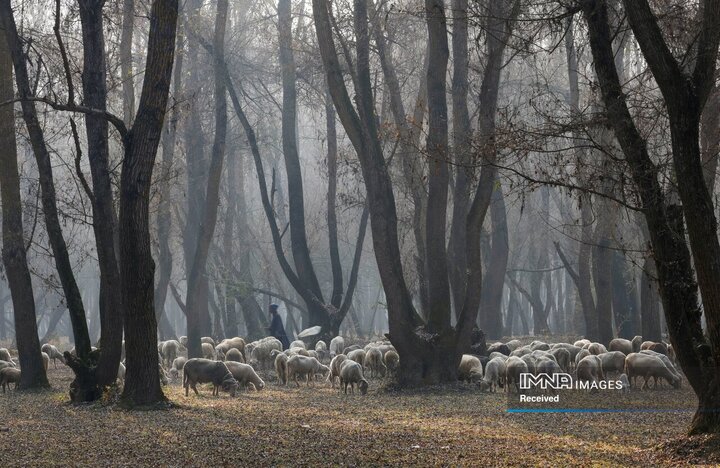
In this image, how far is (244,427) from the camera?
1097cm

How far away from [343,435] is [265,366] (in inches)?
606

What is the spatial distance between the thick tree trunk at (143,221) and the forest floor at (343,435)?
1.89 ft

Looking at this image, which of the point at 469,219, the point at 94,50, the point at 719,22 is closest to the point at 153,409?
the point at 94,50

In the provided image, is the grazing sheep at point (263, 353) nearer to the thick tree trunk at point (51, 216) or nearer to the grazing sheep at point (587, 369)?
the thick tree trunk at point (51, 216)

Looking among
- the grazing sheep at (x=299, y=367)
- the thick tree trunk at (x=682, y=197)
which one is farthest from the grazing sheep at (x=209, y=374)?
the thick tree trunk at (x=682, y=197)

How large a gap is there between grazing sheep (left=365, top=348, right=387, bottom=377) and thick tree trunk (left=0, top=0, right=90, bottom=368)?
805 centimetres

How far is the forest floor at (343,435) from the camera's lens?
858cm

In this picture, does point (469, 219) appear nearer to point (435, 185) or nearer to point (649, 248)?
point (435, 185)

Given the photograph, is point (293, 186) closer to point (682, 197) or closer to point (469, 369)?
point (469, 369)

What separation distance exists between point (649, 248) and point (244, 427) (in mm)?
4769

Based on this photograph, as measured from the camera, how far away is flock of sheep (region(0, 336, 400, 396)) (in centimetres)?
1734

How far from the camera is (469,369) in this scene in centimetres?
1911

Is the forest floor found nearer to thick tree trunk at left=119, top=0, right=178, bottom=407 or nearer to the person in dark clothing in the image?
thick tree trunk at left=119, top=0, right=178, bottom=407

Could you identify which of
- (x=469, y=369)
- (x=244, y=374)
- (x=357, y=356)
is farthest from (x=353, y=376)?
(x=357, y=356)
